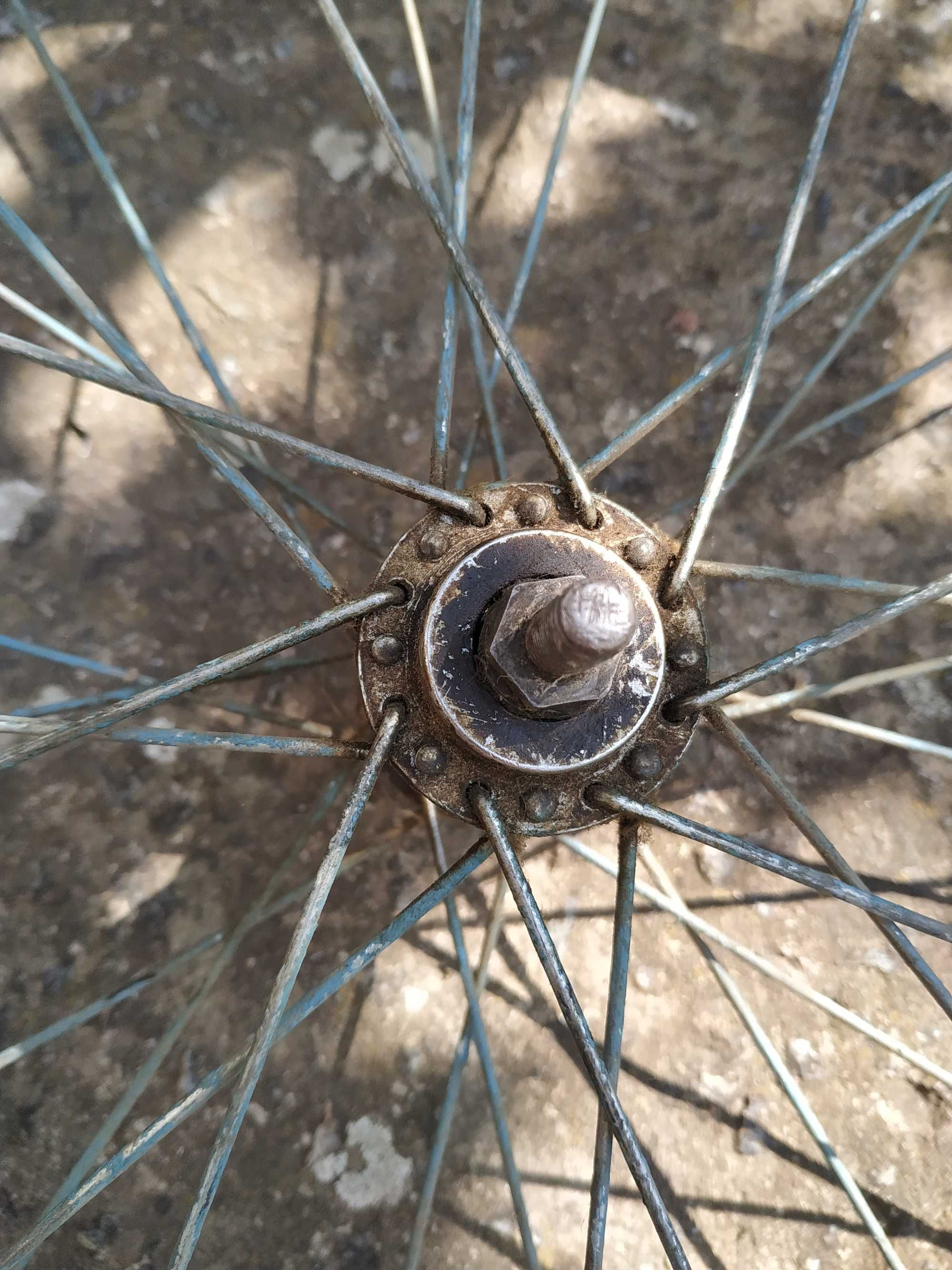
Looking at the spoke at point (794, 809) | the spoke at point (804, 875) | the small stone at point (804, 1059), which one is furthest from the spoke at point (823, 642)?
the small stone at point (804, 1059)

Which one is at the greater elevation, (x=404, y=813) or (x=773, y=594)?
(x=773, y=594)

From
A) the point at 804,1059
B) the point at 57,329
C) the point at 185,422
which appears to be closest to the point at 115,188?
the point at 57,329

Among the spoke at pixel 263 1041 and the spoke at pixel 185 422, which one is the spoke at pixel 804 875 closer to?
the spoke at pixel 263 1041

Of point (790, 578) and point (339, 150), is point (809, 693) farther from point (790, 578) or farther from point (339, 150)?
point (339, 150)

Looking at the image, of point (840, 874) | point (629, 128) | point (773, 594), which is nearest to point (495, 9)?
point (629, 128)

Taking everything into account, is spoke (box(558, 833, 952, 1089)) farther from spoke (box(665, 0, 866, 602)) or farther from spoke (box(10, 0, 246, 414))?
spoke (box(10, 0, 246, 414))

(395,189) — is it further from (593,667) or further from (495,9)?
(593,667)

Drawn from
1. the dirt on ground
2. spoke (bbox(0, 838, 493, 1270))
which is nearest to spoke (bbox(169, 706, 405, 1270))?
spoke (bbox(0, 838, 493, 1270))
